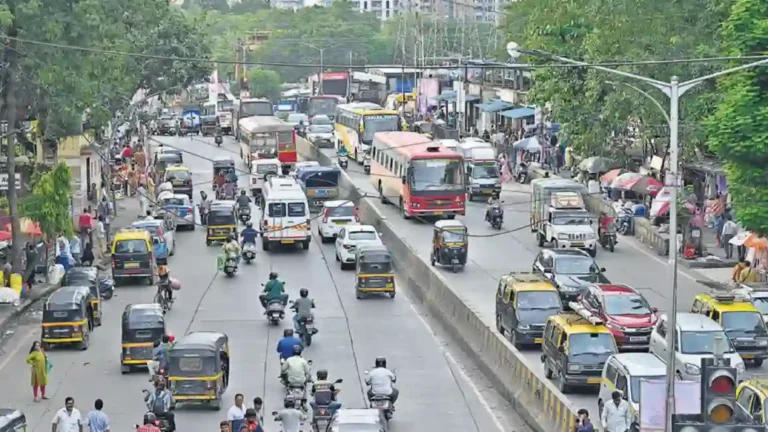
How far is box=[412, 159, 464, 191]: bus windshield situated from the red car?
22.7 meters

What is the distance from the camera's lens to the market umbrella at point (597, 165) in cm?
6800

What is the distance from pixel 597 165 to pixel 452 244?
19.4 metres

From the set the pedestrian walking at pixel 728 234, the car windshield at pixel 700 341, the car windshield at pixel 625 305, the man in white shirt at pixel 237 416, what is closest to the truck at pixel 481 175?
the pedestrian walking at pixel 728 234

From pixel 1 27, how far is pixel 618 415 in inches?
974

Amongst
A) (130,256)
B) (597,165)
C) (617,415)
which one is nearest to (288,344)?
(617,415)

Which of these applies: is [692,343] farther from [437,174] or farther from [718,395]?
[437,174]

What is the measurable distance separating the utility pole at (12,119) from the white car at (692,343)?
21.6 m

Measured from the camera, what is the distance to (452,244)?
50.3m

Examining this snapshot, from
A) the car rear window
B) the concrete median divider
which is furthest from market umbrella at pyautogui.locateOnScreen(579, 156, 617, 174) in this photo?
the car rear window

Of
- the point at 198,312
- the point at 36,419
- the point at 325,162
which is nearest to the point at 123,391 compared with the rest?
the point at 36,419

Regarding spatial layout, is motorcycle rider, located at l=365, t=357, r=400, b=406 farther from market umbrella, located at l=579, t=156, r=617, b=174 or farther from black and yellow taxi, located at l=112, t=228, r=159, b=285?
market umbrella, located at l=579, t=156, r=617, b=174

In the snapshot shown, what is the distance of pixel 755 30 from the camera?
3906 cm

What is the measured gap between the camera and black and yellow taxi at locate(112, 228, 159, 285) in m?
49.7

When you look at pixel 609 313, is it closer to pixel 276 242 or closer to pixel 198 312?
pixel 198 312
